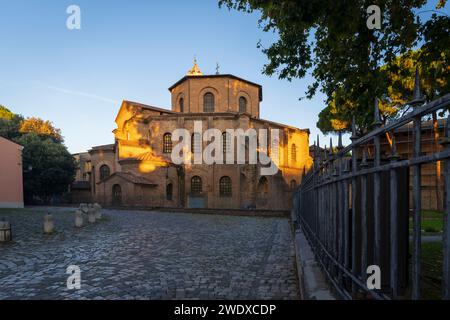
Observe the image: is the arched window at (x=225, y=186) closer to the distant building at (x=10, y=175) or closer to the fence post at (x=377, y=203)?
the distant building at (x=10, y=175)

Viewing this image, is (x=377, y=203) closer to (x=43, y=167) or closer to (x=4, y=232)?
(x=4, y=232)

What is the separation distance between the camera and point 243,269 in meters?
5.55

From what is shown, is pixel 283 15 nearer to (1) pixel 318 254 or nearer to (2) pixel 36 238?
(1) pixel 318 254

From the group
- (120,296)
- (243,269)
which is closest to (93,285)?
(120,296)

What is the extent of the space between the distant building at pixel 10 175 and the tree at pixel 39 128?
43.8 ft

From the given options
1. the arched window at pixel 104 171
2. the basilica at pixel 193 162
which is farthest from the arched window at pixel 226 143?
the arched window at pixel 104 171

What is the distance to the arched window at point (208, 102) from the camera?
110ft

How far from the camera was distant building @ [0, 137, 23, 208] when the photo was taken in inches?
931

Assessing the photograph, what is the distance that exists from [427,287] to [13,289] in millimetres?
5945

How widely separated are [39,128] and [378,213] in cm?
4520

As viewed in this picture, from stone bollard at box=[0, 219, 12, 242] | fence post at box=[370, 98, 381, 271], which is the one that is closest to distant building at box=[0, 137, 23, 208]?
stone bollard at box=[0, 219, 12, 242]

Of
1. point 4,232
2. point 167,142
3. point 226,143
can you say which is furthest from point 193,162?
point 4,232

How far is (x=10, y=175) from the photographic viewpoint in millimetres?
24125

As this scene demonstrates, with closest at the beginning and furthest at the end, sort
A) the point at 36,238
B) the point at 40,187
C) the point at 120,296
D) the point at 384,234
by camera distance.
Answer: the point at 384,234 < the point at 120,296 < the point at 36,238 < the point at 40,187
